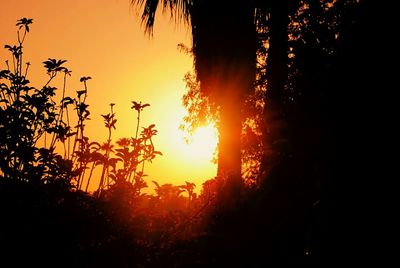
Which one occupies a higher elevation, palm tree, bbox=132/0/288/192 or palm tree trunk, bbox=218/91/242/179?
palm tree, bbox=132/0/288/192

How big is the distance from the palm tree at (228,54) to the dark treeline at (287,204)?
3.29 metres

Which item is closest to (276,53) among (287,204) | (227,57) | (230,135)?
(227,57)

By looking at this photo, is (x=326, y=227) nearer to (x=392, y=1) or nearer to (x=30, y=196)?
(x=392, y=1)

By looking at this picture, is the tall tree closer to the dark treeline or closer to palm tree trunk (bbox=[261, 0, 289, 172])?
palm tree trunk (bbox=[261, 0, 289, 172])

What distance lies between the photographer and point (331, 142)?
2.79m

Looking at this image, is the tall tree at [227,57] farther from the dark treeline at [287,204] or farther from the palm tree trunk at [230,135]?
the dark treeline at [287,204]

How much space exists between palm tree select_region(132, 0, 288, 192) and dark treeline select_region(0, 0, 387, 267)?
129 inches

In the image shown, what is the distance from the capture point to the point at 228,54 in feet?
26.3

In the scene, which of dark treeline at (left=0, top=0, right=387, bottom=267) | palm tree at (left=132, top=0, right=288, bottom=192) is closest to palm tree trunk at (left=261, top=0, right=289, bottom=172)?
palm tree at (left=132, top=0, right=288, bottom=192)

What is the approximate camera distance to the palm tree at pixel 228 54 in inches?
312

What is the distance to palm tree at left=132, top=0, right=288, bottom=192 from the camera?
26.0 feet

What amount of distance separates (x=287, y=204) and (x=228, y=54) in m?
5.51

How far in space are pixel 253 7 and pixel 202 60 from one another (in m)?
1.42

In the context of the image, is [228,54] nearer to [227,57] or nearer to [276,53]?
[227,57]
